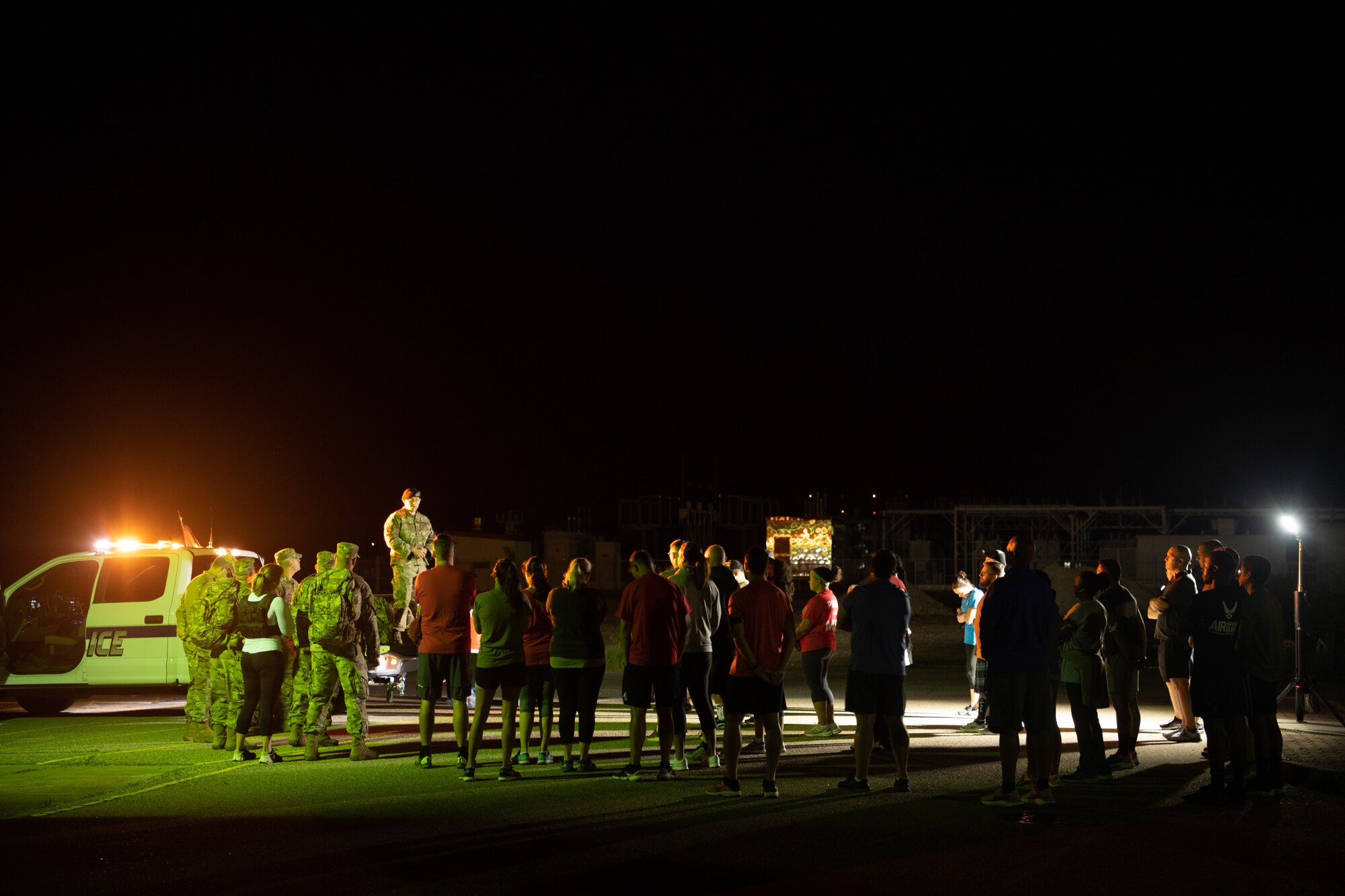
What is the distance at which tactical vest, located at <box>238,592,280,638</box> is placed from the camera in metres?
10.8

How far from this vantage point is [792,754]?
35.3 ft

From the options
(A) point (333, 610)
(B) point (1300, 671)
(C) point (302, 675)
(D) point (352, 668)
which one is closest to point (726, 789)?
(D) point (352, 668)

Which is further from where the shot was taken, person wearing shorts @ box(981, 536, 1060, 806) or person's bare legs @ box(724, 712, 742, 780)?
person's bare legs @ box(724, 712, 742, 780)

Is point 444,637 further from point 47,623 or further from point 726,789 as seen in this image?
point 47,623

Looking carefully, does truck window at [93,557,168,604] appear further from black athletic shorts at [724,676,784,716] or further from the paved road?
black athletic shorts at [724,676,784,716]

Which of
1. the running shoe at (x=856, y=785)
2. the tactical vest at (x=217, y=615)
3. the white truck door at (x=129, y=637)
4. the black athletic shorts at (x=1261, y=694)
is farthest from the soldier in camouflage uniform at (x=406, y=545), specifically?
the black athletic shorts at (x=1261, y=694)

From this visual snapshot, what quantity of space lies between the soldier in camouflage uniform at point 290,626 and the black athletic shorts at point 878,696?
211 inches

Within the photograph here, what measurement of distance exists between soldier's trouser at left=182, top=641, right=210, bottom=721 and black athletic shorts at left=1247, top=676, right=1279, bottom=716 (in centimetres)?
962

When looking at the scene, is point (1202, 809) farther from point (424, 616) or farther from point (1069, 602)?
point (1069, 602)

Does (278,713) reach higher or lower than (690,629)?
lower

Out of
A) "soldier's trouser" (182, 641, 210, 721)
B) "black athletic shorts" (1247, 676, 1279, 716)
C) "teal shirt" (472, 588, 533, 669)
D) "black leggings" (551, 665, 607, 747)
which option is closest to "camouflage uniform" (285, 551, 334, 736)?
"soldier's trouser" (182, 641, 210, 721)

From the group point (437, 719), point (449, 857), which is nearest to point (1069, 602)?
point (437, 719)

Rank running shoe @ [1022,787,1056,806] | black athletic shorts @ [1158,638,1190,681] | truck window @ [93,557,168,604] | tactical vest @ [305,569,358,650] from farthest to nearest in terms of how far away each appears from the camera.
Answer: truck window @ [93,557,168,604]
black athletic shorts @ [1158,638,1190,681]
tactical vest @ [305,569,358,650]
running shoe @ [1022,787,1056,806]

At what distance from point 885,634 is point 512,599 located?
3063 millimetres
